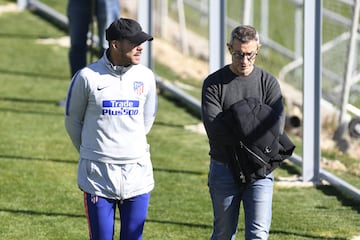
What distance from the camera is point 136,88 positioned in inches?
249

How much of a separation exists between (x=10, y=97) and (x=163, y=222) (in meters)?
5.08

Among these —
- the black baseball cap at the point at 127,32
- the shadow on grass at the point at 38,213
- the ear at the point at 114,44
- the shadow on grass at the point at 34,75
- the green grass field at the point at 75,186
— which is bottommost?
the shadow on grass at the point at 34,75

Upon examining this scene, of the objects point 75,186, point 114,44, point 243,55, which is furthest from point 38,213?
point 243,55

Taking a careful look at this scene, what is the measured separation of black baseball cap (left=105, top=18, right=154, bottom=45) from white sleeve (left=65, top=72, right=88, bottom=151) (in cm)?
34

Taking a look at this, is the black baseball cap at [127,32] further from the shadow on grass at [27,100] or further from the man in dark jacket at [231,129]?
the shadow on grass at [27,100]

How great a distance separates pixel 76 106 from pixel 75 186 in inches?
137

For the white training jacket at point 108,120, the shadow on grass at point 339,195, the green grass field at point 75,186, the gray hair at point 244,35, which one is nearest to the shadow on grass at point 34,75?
the green grass field at point 75,186

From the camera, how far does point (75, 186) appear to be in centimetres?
972

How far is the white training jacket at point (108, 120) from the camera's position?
6.24 meters

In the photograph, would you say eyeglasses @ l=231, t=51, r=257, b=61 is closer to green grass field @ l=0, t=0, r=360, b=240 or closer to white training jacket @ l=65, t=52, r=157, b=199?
white training jacket @ l=65, t=52, r=157, b=199

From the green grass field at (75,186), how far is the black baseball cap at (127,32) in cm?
252

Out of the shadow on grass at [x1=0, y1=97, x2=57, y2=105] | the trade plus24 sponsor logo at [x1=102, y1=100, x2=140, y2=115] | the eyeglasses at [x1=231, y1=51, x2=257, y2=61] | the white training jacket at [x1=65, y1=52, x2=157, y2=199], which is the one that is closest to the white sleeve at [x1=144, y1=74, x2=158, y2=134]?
the white training jacket at [x1=65, y1=52, x2=157, y2=199]

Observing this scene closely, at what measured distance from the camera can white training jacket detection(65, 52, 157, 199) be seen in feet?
20.5

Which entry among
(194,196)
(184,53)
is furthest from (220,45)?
(184,53)
